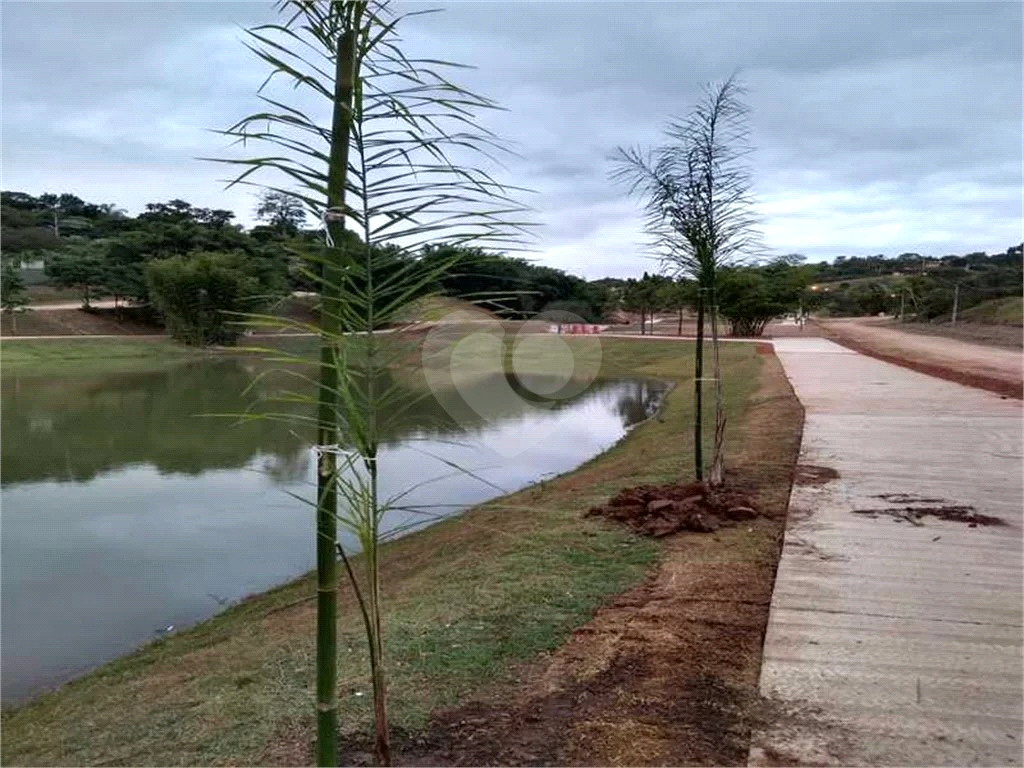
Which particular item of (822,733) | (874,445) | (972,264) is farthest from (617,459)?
(972,264)

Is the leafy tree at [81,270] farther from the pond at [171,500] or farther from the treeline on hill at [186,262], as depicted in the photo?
the pond at [171,500]

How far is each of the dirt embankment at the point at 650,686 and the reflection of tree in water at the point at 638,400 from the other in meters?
13.8

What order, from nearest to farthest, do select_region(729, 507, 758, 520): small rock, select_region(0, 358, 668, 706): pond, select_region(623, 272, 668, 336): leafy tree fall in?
1. select_region(729, 507, 758, 520): small rock
2. select_region(0, 358, 668, 706): pond
3. select_region(623, 272, 668, 336): leafy tree

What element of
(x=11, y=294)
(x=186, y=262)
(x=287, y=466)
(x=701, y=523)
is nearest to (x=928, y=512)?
(x=701, y=523)

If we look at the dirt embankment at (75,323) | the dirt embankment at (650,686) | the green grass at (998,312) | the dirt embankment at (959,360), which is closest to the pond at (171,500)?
the dirt embankment at (650,686)

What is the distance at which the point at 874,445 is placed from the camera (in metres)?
8.54

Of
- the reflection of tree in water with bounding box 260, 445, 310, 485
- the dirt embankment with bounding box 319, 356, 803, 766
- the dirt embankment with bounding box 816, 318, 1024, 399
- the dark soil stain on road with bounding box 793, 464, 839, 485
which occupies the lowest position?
the reflection of tree in water with bounding box 260, 445, 310, 485

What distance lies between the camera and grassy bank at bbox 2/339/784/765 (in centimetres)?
323

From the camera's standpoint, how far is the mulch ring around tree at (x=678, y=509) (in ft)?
18.2

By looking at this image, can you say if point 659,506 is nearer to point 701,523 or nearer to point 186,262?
point 701,523

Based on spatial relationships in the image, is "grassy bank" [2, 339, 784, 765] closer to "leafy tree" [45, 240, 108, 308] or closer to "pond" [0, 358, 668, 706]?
"pond" [0, 358, 668, 706]

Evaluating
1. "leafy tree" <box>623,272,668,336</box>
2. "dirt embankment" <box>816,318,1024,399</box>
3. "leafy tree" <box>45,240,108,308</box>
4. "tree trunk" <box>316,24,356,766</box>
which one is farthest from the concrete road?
"leafy tree" <box>45,240,108,308</box>

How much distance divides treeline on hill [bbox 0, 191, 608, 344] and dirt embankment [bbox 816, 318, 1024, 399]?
752 centimetres

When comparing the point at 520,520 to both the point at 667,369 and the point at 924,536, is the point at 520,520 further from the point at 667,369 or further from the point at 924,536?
the point at 667,369
